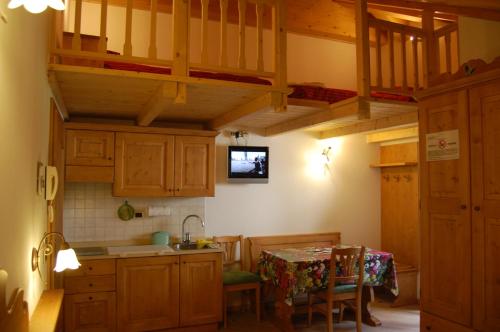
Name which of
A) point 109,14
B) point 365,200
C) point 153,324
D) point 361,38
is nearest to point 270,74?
point 361,38

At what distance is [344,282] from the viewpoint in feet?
13.5

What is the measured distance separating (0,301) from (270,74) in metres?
2.44

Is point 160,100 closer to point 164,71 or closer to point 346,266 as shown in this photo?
point 164,71

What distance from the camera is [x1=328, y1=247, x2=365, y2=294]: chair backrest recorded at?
398 cm

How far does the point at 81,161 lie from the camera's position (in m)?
4.04

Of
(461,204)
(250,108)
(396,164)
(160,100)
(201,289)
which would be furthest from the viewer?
(396,164)

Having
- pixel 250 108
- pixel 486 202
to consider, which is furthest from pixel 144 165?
pixel 486 202

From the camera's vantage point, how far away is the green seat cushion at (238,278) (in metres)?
4.41

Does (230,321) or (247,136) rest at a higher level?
(247,136)

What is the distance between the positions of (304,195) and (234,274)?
1576 mm

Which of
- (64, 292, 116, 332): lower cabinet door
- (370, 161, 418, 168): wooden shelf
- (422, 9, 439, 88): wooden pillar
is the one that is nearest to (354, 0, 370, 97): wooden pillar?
(422, 9, 439, 88): wooden pillar

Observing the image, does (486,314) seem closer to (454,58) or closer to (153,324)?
(153,324)

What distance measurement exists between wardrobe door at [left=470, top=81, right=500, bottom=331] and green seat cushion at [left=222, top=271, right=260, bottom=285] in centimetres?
242

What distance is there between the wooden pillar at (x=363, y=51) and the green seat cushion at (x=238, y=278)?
2339 millimetres
